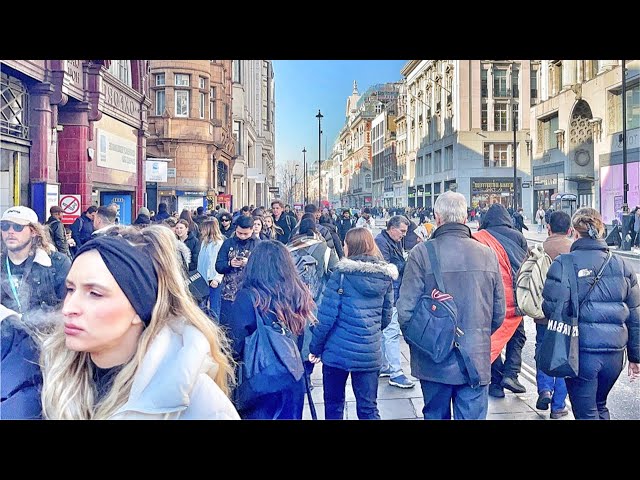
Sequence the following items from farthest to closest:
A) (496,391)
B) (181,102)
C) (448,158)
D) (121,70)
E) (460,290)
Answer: (448,158), (181,102), (121,70), (496,391), (460,290)

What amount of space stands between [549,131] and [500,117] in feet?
9.81

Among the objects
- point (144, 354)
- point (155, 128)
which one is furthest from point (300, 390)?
point (155, 128)

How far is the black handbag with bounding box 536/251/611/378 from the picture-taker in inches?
146

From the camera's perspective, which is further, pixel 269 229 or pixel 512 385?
pixel 269 229

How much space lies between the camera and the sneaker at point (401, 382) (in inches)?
216

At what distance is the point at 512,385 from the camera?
5340mm

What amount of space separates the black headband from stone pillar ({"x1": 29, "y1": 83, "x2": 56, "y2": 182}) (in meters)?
7.64

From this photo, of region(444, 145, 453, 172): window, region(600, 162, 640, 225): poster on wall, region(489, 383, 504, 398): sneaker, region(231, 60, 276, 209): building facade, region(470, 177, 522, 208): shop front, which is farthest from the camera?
region(231, 60, 276, 209): building facade

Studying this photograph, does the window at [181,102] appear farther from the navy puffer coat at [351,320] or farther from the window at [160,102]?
the navy puffer coat at [351,320]

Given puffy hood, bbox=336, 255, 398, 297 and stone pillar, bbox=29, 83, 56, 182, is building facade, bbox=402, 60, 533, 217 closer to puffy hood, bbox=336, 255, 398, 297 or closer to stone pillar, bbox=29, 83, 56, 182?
stone pillar, bbox=29, 83, 56, 182

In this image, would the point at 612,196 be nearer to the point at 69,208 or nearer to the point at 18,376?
the point at 69,208

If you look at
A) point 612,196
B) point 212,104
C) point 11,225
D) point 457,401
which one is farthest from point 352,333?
point 212,104

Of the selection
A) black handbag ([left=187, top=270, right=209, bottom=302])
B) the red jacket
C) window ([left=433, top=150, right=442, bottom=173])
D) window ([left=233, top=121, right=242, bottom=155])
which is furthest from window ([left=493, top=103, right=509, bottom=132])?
black handbag ([left=187, top=270, right=209, bottom=302])

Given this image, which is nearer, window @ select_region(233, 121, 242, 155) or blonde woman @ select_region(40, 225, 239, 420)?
blonde woman @ select_region(40, 225, 239, 420)
